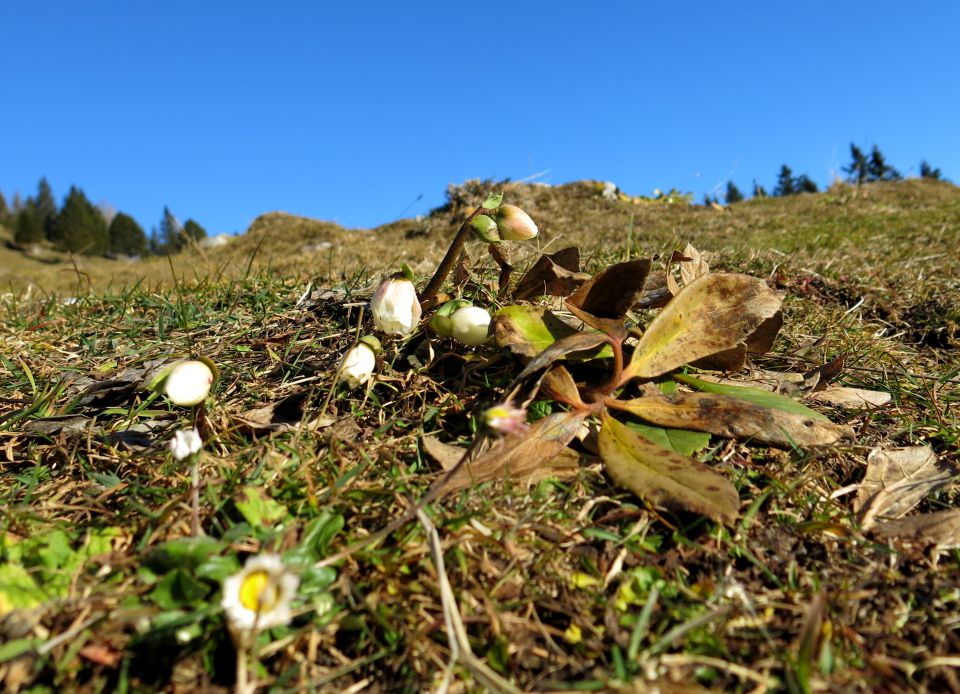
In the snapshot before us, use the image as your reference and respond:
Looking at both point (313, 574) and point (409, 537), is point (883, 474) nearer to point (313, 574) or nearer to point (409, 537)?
point (409, 537)

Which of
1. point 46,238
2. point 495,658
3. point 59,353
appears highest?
point 46,238

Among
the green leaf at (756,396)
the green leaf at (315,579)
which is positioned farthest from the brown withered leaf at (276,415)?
the green leaf at (756,396)

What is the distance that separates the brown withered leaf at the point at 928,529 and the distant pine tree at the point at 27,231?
233ft

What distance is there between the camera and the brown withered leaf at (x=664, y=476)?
1.06m

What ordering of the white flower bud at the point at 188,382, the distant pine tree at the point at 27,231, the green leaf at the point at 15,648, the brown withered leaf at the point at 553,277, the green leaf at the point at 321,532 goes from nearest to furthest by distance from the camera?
the green leaf at the point at 15,648 < the green leaf at the point at 321,532 < the white flower bud at the point at 188,382 < the brown withered leaf at the point at 553,277 < the distant pine tree at the point at 27,231

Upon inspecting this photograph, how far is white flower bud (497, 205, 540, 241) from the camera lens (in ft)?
4.77

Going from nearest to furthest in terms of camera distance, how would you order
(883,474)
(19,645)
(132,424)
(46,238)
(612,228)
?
(19,645) → (883,474) → (132,424) → (612,228) → (46,238)

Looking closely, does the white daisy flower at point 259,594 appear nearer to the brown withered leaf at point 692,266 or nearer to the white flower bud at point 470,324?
the white flower bud at point 470,324

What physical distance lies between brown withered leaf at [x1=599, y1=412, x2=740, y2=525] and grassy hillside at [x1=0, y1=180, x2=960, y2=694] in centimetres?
4

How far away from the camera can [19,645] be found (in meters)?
0.83

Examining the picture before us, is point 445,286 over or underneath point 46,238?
underneath

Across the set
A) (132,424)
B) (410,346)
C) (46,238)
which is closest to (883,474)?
(410,346)

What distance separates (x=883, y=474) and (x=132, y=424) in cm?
159

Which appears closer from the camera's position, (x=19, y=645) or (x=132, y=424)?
(x=19, y=645)
